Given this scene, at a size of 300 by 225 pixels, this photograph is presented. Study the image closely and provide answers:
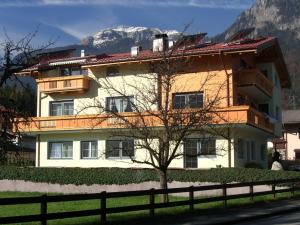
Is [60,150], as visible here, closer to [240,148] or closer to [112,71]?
[112,71]

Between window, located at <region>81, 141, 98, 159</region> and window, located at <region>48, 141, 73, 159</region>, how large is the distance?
1.03 metres

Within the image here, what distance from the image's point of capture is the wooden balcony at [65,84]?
40.3m

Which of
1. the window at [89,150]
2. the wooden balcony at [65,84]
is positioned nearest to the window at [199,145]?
the window at [89,150]

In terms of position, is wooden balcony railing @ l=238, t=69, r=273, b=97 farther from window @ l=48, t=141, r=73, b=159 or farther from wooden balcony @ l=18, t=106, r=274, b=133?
window @ l=48, t=141, r=73, b=159

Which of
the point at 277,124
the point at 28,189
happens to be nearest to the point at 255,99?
the point at 277,124

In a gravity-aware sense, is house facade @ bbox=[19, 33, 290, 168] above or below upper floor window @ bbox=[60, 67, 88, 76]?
below

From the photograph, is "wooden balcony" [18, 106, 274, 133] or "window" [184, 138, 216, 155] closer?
"wooden balcony" [18, 106, 274, 133]

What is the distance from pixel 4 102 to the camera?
Result: 14.5 metres

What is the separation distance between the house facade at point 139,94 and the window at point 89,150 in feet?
0.24

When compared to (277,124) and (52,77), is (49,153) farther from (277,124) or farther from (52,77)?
(277,124)

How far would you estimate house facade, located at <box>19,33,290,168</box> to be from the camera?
116ft

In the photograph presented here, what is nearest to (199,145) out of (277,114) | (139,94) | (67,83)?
(139,94)

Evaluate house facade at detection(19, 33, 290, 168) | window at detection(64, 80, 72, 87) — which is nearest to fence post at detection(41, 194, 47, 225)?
house facade at detection(19, 33, 290, 168)

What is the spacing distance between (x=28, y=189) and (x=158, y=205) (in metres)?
19.8
